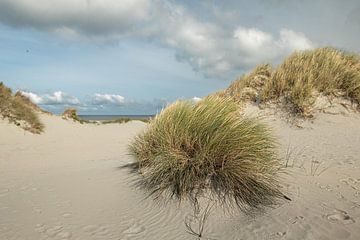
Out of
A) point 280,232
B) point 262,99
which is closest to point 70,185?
point 280,232

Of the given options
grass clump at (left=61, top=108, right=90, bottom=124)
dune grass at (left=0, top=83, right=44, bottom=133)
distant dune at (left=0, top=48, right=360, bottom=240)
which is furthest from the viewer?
grass clump at (left=61, top=108, right=90, bottom=124)

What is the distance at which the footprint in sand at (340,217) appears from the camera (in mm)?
3619

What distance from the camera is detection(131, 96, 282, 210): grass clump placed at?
4.44 metres

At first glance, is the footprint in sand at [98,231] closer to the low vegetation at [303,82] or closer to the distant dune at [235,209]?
the distant dune at [235,209]

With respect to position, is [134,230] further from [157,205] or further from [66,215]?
[66,215]

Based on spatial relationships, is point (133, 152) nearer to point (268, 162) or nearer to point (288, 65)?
point (268, 162)

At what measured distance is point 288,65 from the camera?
11.3 metres

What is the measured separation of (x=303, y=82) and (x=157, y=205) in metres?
7.20

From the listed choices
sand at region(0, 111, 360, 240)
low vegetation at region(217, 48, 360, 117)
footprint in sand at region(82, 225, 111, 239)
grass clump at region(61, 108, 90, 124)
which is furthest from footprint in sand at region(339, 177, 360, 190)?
grass clump at region(61, 108, 90, 124)

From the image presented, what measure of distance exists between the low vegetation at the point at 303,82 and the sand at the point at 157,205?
1.69m

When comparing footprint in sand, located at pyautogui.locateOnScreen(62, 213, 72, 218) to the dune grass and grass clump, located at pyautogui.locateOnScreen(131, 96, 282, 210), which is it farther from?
the dune grass

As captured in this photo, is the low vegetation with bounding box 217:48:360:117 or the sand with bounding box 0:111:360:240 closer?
the sand with bounding box 0:111:360:240

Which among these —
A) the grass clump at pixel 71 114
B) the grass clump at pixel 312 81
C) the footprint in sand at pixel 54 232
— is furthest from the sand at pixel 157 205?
the grass clump at pixel 71 114

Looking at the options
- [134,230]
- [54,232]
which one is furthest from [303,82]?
[54,232]
